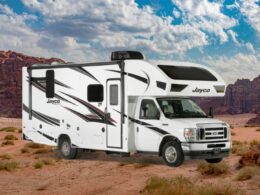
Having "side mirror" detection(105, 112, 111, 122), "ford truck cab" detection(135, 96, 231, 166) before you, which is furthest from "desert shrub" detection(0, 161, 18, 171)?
"ford truck cab" detection(135, 96, 231, 166)

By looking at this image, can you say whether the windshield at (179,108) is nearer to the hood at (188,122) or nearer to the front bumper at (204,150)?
the hood at (188,122)

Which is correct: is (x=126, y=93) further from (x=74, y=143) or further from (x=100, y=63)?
(x=74, y=143)

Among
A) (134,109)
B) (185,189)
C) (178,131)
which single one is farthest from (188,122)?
(185,189)

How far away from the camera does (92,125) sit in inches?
653

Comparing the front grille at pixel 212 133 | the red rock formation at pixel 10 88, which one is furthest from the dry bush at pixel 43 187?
the red rock formation at pixel 10 88

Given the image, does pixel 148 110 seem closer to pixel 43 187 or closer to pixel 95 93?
pixel 95 93

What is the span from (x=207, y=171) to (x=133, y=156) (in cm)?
508

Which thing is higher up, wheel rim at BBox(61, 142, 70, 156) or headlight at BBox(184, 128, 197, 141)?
headlight at BBox(184, 128, 197, 141)

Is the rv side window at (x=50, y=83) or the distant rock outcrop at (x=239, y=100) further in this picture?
the distant rock outcrop at (x=239, y=100)

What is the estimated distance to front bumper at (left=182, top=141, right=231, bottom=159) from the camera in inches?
547

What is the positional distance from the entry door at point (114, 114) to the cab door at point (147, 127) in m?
0.68

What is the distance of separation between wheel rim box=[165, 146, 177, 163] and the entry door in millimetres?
1745

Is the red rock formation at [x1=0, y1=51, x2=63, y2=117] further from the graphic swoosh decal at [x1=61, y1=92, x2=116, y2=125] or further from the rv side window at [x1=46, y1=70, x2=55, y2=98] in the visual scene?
the graphic swoosh decal at [x1=61, y1=92, x2=116, y2=125]

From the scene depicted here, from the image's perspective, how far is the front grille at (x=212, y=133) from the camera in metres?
14.0
